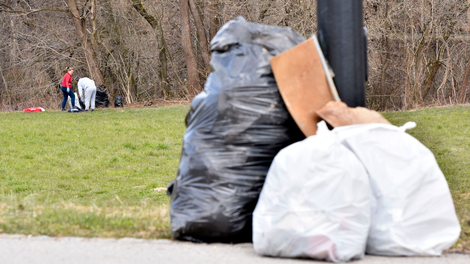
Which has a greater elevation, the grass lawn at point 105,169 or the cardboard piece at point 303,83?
the cardboard piece at point 303,83

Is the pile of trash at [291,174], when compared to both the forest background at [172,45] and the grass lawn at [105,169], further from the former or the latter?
the forest background at [172,45]

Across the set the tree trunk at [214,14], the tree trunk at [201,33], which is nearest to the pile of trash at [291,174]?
the tree trunk at [214,14]

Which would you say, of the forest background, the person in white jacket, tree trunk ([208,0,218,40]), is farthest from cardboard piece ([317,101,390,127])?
tree trunk ([208,0,218,40])

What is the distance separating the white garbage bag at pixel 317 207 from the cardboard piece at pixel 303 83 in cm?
44

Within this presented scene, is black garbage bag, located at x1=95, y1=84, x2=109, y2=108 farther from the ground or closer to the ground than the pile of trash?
closer to the ground

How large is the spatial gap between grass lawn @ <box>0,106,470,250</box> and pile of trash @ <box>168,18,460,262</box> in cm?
42

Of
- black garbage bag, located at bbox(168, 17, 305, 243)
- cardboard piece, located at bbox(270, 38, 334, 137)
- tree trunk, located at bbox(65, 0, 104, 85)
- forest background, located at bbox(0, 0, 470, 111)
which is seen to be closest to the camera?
black garbage bag, located at bbox(168, 17, 305, 243)

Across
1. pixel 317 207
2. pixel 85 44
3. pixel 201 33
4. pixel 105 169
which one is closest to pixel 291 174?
pixel 317 207

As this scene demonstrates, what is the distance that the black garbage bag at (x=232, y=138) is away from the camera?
10.3 feet

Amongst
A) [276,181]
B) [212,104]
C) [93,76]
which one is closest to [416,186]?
[276,181]

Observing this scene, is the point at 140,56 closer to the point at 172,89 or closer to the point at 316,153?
the point at 172,89

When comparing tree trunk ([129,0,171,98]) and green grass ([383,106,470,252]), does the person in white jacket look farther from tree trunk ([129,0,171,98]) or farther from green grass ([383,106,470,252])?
green grass ([383,106,470,252])

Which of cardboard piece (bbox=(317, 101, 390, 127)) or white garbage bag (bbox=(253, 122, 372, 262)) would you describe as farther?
cardboard piece (bbox=(317, 101, 390, 127))

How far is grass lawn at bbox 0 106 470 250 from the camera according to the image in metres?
3.57
